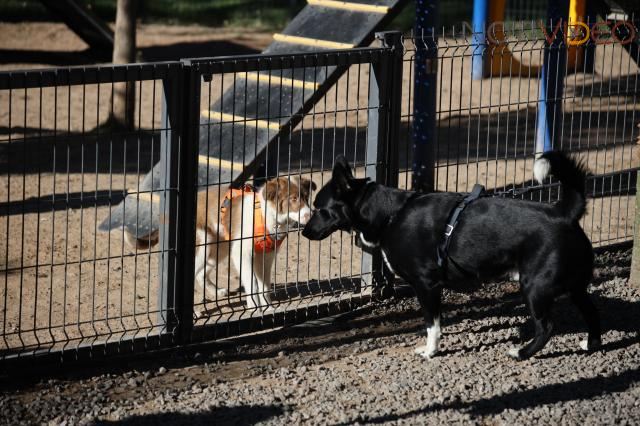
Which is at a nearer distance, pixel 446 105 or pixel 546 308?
pixel 546 308

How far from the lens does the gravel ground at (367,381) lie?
518 cm

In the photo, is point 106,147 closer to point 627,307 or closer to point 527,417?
point 627,307

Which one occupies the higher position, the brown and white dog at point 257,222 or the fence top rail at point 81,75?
the fence top rail at point 81,75

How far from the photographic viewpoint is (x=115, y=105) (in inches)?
492

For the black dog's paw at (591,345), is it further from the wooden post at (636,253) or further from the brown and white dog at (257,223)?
the brown and white dog at (257,223)

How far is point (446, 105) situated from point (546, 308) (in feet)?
28.6

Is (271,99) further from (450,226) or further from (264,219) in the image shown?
(450,226)

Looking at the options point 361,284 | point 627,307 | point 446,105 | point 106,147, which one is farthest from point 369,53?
point 446,105

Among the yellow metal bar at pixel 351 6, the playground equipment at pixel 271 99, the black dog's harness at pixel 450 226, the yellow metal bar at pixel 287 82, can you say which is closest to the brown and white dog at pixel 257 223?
the playground equipment at pixel 271 99

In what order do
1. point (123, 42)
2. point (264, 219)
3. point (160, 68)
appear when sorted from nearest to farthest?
point (160, 68)
point (264, 219)
point (123, 42)

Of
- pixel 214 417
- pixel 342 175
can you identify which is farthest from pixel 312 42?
pixel 214 417

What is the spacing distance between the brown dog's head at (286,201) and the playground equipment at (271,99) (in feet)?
2.20

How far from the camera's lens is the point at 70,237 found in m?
8.61

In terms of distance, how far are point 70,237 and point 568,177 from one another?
4625 mm
